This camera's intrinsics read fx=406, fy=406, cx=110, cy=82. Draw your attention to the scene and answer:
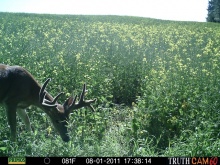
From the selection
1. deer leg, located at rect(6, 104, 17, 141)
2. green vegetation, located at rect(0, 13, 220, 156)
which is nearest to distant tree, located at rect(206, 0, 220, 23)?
green vegetation, located at rect(0, 13, 220, 156)

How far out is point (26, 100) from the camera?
24.6ft

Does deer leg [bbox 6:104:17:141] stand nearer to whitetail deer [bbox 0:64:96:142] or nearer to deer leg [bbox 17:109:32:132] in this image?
whitetail deer [bbox 0:64:96:142]

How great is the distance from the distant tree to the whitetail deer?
54939 millimetres

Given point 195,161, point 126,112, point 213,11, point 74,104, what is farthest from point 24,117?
point 213,11

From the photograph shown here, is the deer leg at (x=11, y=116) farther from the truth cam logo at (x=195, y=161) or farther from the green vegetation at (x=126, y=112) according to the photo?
the truth cam logo at (x=195, y=161)

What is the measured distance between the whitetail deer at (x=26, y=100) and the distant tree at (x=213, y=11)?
54939mm

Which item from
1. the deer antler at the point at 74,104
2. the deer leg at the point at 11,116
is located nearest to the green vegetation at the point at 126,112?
the deer leg at the point at 11,116

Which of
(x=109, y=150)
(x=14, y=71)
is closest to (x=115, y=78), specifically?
(x=14, y=71)

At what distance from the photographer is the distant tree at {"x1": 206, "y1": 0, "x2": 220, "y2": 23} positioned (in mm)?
60031

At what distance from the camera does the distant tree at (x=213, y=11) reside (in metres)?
60.0

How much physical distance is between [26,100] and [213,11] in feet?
196

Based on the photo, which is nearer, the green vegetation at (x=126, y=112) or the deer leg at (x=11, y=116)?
the green vegetation at (x=126, y=112)

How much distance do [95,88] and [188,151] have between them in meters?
3.45

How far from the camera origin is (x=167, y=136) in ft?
24.1
